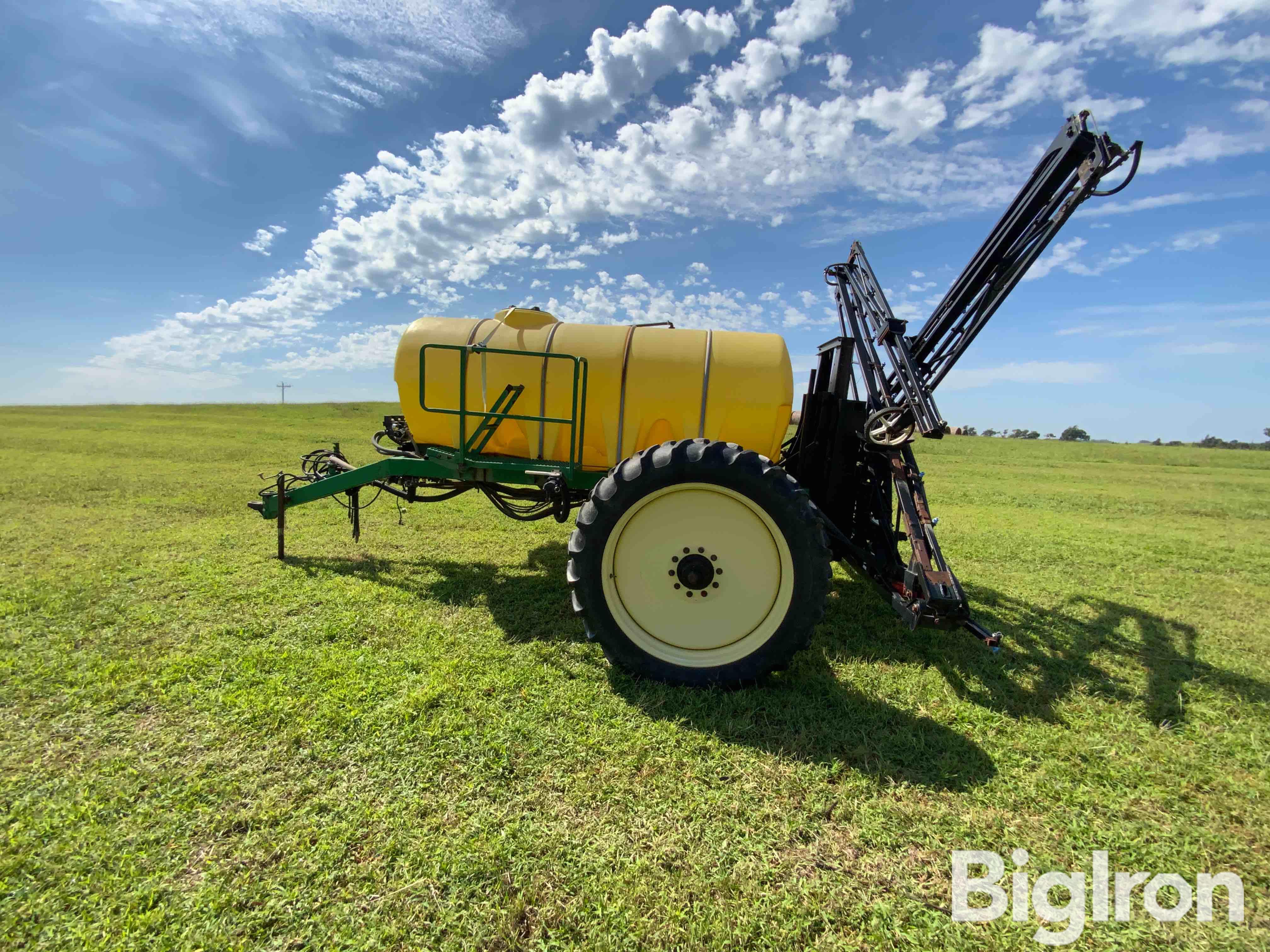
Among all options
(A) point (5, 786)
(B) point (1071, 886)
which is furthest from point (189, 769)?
(B) point (1071, 886)

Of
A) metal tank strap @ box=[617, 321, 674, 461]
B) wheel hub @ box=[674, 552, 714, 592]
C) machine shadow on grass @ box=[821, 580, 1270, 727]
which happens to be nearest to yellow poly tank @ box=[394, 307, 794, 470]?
metal tank strap @ box=[617, 321, 674, 461]

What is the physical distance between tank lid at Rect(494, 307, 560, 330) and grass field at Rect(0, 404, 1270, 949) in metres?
2.40

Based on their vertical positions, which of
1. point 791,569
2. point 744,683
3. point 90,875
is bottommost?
point 90,875

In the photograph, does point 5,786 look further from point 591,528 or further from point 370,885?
point 591,528

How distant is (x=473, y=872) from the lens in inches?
82.4

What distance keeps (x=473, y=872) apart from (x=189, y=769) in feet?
5.08

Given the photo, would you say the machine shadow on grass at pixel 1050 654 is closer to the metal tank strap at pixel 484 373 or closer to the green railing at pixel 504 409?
the green railing at pixel 504 409

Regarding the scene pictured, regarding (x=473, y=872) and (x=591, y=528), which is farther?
(x=591, y=528)

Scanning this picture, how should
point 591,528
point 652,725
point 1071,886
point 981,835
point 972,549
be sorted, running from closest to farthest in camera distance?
1. point 1071,886
2. point 981,835
3. point 652,725
4. point 591,528
5. point 972,549

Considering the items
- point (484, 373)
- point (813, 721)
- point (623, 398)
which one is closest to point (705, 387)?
point (623, 398)

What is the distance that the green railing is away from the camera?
4.16 meters

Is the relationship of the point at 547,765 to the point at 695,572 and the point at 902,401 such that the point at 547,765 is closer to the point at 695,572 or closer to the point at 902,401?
the point at 695,572

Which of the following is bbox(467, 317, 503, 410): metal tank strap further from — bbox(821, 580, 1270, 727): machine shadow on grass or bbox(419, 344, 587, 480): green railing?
bbox(821, 580, 1270, 727): machine shadow on grass

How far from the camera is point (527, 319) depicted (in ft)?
15.2
